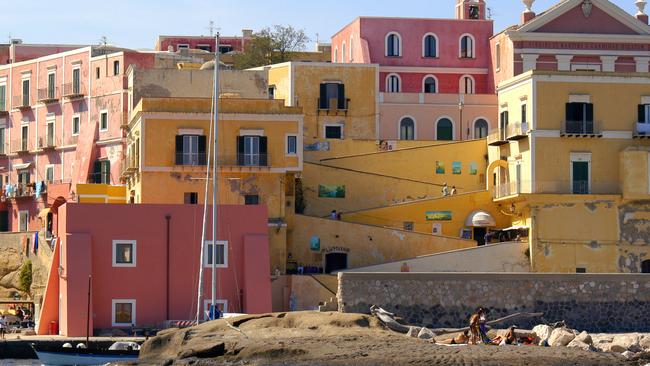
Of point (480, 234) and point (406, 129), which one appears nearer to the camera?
point (480, 234)

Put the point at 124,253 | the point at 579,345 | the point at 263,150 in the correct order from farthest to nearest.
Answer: the point at 263,150, the point at 124,253, the point at 579,345

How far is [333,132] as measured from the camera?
75.6 meters

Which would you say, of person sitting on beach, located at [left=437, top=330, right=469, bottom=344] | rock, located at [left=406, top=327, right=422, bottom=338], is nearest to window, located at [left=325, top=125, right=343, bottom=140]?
rock, located at [left=406, top=327, right=422, bottom=338]

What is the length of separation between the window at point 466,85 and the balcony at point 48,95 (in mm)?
19587

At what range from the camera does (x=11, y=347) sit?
54812 mm

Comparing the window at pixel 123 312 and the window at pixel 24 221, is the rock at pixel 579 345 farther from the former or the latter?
the window at pixel 24 221

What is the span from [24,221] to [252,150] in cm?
1818

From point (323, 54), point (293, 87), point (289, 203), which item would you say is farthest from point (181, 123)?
point (323, 54)

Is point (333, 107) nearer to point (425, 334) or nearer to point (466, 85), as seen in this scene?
point (466, 85)

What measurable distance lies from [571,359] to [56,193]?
36295 mm

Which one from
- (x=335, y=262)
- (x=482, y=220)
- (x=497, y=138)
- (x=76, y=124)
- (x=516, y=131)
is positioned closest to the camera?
(x=335, y=262)

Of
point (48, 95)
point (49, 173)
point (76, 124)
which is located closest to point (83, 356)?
point (76, 124)

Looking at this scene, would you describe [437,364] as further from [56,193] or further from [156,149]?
[56,193]

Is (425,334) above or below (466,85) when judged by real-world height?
below
